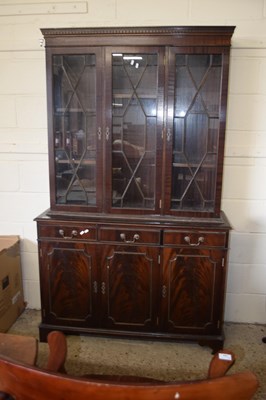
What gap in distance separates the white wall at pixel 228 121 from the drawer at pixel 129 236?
2.32 ft

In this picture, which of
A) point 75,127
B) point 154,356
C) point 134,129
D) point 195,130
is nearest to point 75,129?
A: point 75,127

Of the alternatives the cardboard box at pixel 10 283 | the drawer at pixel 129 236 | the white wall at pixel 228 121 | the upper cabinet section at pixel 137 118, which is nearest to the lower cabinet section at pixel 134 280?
the drawer at pixel 129 236

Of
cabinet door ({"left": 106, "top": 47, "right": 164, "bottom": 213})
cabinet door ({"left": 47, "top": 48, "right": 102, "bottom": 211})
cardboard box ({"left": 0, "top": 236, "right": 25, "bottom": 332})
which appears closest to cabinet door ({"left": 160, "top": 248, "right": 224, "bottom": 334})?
cabinet door ({"left": 106, "top": 47, "right": 164, "bottom": 213})

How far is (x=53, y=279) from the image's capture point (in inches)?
90.9

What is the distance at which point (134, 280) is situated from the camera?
7.39ft

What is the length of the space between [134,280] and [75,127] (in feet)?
3.71

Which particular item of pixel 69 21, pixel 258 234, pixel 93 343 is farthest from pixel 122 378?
pixel 69 21

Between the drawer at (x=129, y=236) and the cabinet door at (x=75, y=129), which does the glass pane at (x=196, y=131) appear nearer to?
the drawer at (x=129, y=236)

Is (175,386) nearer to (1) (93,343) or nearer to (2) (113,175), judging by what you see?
(2) (113,175)

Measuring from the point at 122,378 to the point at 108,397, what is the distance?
2.55 feet

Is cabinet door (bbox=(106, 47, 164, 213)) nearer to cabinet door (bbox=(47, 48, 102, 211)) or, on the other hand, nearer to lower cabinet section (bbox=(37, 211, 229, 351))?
cabinet door (bbox=(47, 48, 102, 211))

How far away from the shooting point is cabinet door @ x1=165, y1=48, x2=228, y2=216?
6.73ft

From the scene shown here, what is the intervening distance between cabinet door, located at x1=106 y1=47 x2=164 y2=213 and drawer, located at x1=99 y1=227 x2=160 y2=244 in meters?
0.14

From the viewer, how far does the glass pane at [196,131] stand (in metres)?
2.06
